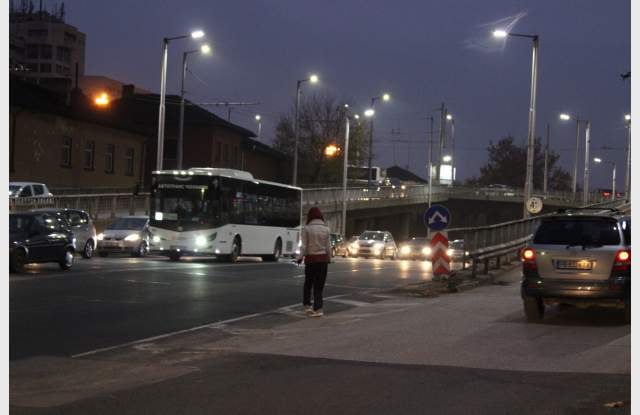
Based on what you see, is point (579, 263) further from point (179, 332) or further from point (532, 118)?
point (532, 118)

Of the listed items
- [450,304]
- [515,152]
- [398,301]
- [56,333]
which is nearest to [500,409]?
[56,333]

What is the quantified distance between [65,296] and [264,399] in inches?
423

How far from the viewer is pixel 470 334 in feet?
46.4

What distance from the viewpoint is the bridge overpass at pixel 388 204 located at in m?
45.2

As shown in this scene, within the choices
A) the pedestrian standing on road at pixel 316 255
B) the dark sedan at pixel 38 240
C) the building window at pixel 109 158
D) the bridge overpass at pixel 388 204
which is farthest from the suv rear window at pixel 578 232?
the building window at pixel 109 158

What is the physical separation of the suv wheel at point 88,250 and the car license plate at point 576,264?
23.4m

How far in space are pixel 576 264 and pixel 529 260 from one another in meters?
0.75

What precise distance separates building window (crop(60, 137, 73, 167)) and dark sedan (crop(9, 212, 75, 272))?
28.4 meters

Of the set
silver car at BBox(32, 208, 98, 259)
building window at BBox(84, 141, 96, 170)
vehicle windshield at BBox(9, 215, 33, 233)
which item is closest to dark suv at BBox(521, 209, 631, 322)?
vehicle windshield at BBox(9, 215, 33, 233)

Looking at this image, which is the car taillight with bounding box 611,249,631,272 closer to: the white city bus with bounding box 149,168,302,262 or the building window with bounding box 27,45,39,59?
the white city bus with bounding box 149,168,302,262

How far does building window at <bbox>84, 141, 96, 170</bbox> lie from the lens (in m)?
57.3

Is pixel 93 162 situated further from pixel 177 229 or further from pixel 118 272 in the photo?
pixel 118 272

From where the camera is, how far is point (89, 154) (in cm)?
5781

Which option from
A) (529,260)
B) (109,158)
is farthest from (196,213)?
(109,158)
